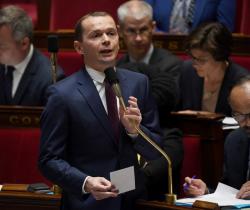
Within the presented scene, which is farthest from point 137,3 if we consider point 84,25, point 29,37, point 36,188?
point 36,188

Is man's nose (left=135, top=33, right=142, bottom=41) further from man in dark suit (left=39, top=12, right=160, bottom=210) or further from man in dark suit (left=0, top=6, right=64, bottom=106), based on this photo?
man in dark suit (left=39, top=12, right=160, bottom=210)

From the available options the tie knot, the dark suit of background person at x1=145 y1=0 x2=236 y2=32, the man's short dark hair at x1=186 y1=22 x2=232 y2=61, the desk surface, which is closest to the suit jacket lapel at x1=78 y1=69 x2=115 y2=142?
the desk surface

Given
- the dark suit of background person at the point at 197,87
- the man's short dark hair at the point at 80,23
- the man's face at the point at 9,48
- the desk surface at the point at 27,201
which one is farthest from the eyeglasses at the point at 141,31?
the desk surface at the point at 27,201

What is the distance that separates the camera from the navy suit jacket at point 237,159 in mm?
1245

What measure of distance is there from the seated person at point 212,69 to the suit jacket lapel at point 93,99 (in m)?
0.49

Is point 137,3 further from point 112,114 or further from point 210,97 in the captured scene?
point 112,114

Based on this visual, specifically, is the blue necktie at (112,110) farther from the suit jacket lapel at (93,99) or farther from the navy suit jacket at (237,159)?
the navy suit jacket at (237,159)

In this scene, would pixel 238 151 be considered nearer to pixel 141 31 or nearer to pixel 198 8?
pixel 141 31

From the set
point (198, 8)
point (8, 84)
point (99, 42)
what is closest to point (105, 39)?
point (99, 42)

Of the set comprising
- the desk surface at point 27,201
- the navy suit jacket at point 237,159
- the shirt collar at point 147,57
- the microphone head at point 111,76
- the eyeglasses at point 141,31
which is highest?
the eyeglasses at point 141,31

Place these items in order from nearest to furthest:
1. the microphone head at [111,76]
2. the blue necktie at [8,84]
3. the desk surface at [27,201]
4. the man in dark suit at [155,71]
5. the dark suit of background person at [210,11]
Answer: the microphone head at [111,76] → the desk surface at [27,201] → the man in dark suit at [155,71] → the blue necktie at [8,84] → the dark suit of background person at [210,11]

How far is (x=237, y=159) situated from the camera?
1.25m

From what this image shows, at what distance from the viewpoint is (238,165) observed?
49.1 inches

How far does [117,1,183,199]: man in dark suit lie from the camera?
135 centimetres
